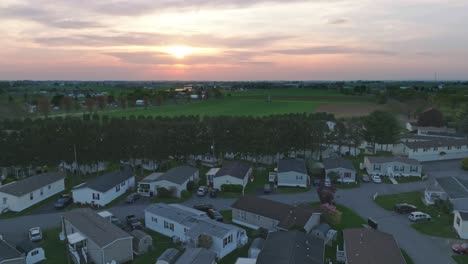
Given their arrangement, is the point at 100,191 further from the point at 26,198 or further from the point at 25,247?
the point at 25,247

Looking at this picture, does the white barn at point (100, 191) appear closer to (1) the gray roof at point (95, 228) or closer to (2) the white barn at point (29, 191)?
(2) the white barn at point (29, 191)

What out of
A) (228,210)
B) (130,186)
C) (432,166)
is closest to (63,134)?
(130,186)

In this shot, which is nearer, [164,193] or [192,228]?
[192,228]

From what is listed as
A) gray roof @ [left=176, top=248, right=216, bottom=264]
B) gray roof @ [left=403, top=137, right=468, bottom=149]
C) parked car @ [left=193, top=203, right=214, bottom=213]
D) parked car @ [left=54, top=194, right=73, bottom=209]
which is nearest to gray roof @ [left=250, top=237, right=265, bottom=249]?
gray roof @ [left=176, top=248, right=216, bottom=264]

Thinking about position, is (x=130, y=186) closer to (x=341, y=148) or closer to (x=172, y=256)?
(x=172, y=256)

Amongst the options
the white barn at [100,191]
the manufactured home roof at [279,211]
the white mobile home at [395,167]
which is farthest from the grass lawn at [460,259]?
the white barn at [100,191]

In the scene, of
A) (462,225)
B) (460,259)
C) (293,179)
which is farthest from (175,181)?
(462,225)
